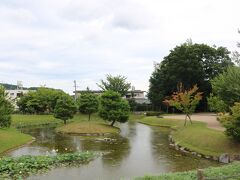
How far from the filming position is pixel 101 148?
28969 millimetres

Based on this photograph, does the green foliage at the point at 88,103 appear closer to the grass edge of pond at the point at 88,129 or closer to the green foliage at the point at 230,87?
the grass edge of pond at the point at 88,129

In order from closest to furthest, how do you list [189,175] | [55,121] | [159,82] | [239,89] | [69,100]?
[189,175], [239,89], [69,100], [55,121], [159,82]

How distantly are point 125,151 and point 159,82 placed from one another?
42081 mm

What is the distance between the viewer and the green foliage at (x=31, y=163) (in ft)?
63.0

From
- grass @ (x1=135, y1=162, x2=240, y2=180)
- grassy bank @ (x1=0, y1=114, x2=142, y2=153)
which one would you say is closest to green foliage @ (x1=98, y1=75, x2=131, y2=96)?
grassy bank @ (x1=0, y1=114, x2=142, y2=153)

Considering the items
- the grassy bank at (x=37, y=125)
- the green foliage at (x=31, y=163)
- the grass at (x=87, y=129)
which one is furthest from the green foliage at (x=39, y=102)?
the green foliage at (x=31, y=163)

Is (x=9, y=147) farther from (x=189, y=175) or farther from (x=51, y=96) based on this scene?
(x=51, y=96)

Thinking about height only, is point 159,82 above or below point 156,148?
above

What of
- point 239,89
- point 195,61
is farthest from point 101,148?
point 195,61

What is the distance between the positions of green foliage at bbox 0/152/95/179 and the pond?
871 mm

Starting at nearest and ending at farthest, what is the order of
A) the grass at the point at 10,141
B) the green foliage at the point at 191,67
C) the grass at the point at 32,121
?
the grass at the point at 10,141 → the grass at the point at 32,121 → the green foliage at the point at 191,67

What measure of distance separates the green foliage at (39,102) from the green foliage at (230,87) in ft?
121

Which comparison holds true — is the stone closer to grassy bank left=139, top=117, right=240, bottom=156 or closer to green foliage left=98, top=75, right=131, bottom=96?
grassy bank left=139, top=117, right=240, bottom=156

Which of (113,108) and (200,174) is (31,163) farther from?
(113,108)
